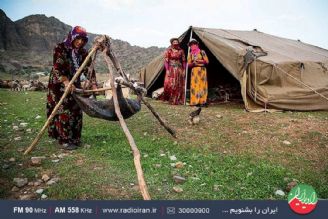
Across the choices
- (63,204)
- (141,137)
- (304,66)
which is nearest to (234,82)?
(304,66)

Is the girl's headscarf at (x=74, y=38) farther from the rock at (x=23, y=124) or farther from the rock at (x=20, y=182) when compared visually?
the rock at (x=23, y=124)

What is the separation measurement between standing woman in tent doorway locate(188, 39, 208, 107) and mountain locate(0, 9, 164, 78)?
1527 cm

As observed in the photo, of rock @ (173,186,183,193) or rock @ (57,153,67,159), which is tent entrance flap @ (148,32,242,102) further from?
rock @ (173,186,183,193)

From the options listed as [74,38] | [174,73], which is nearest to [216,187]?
[74,38]

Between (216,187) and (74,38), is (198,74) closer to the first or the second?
(74,38)

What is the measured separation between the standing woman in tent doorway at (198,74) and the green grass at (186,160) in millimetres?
1566

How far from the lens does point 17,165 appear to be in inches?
175

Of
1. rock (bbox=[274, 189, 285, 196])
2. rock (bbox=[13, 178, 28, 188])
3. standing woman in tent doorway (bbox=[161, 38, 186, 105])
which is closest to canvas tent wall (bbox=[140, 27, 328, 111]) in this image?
standing woman in tent doorway (bbox=[161, 38, 186, 105])

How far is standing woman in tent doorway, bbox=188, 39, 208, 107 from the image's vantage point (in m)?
8.54

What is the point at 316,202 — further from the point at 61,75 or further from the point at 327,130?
the point at 61,75

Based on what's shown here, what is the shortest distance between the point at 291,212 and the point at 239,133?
2948 millimetres

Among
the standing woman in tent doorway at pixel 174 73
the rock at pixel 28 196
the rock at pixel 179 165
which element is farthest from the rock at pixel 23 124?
the standing woman in tent doorway at pixel 174 73

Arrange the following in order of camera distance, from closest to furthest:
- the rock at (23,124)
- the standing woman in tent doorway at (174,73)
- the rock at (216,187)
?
the rock at (216,187) → the rock at (23,124) → the standing woman in tent doorway at (174,73)

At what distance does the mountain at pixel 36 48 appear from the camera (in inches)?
984
